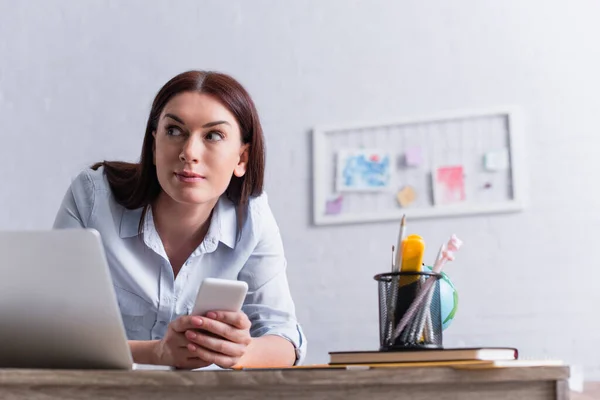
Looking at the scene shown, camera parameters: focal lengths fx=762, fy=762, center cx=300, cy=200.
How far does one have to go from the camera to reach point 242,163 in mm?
1586

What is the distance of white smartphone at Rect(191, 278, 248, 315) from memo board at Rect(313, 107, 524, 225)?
211 centimetres

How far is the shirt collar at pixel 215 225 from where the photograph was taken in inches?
61.9

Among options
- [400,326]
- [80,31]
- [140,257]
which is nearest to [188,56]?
[80,31]

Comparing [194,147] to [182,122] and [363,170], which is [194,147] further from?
[363,170]

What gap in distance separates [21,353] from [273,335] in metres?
0.76

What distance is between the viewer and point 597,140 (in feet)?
9.27

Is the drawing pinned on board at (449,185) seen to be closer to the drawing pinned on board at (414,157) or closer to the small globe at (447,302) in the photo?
A: the drawing pinned on board at (414,157)

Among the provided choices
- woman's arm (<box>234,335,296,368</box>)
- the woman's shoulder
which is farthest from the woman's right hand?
the woman's shoulder

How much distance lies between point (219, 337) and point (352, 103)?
88.0 inches

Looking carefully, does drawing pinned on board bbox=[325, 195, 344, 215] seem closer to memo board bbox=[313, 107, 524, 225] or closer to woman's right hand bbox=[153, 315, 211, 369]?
memo board bbox=[313, 107, 524, 225]

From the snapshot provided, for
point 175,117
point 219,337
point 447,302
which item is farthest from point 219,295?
point 175,117

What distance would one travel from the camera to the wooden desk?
0.64 metres

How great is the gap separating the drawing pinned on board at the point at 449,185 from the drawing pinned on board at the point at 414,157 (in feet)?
0.31

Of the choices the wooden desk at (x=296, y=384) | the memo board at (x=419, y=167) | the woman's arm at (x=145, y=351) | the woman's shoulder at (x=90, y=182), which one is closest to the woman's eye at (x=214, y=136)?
the woman's shoulder at (x=90, y=182)
